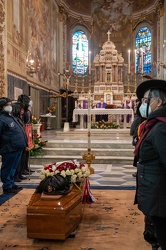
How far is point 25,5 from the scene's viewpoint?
45.0 ft

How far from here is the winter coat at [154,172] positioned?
91.9 inches

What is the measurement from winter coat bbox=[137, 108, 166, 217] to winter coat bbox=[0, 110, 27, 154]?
3.66 meters

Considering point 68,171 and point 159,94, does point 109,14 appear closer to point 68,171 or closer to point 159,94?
point 68,171

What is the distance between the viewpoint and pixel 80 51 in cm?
2455

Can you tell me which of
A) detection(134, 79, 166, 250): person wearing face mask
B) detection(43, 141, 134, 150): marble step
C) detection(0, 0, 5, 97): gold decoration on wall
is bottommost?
detection(43, 141, 134, 150): marble step

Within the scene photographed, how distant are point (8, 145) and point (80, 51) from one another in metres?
20.0

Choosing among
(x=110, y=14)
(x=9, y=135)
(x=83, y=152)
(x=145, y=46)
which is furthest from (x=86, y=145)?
(x=110, y=14)

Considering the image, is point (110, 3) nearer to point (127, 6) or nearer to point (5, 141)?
point (127, 6)

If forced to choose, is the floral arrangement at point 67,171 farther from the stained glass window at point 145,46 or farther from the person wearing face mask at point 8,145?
the stained glass window at point 145,46

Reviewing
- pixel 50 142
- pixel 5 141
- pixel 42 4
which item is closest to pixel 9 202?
pixel 5 141

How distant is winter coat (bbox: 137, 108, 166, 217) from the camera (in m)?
2.33

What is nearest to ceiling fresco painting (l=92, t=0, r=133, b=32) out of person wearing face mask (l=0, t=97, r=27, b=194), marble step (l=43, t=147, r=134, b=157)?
marble step (l=43, t=147, r=134, b=157)

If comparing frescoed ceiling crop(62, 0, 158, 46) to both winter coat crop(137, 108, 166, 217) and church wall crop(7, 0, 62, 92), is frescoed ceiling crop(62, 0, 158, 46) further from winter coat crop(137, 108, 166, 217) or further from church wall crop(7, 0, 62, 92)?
winter coat crop(137, 108, 166, 217)

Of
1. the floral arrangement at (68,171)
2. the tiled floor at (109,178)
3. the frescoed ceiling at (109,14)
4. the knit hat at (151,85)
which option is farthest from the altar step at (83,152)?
the frescoed ceiling at (109,14)
